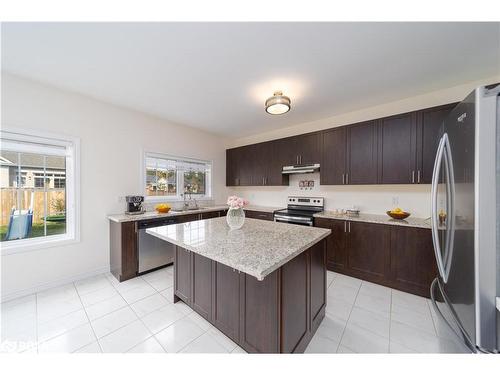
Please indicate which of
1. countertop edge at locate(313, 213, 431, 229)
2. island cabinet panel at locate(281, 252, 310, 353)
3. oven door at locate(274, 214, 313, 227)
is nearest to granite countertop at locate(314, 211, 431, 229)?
countertop edge at locate(313, 213, 431, 229)

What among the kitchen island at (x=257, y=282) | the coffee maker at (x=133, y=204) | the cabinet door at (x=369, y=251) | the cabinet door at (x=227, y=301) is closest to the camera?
the kitchen island at (x=257, y=282)

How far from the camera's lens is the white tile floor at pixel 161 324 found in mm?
1484

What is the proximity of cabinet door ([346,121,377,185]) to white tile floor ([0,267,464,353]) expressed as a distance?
1.51 meters

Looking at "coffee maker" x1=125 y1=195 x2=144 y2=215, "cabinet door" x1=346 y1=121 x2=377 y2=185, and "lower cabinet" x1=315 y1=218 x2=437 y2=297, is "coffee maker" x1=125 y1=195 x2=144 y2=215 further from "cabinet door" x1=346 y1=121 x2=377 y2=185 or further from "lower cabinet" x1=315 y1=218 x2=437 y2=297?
"cabinet door" x1=346 y1=121 x2=377 y2=185

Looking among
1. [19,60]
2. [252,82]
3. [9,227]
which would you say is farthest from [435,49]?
[9,227]

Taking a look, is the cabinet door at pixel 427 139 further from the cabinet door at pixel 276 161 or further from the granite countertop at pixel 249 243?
the cabinet door at pixel 276 161

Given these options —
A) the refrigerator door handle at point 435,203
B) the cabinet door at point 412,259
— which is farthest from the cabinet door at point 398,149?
the refrigerator door handle at point 435,203

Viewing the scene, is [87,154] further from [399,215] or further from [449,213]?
[399,215]

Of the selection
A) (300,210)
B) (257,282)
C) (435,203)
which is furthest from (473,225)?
(300,210)

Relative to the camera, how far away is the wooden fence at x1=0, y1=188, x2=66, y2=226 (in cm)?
219

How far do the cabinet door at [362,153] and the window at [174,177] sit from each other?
294cm
